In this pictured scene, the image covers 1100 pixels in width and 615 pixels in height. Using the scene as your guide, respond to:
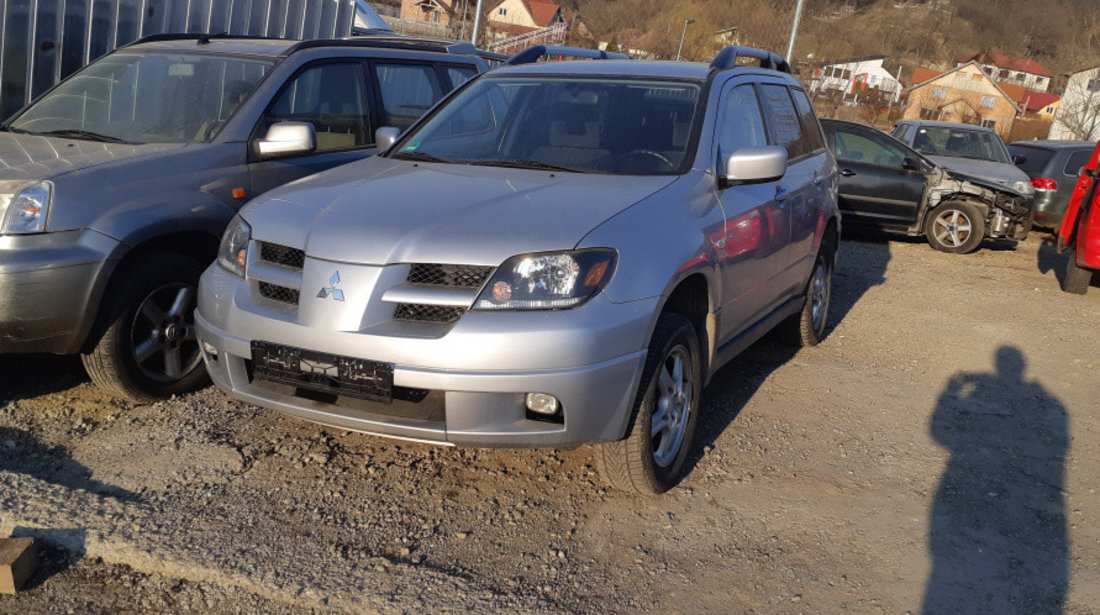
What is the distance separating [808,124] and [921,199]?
6.14m

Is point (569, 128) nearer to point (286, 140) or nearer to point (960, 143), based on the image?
point (286, 140)

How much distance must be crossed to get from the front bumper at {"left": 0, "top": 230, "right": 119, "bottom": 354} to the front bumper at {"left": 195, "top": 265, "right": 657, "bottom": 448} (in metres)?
1.02

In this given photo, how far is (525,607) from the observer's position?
3.12m

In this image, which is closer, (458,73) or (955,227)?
(458,73)

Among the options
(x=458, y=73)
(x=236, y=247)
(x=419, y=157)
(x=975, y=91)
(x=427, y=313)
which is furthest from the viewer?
(x=975, y=91)

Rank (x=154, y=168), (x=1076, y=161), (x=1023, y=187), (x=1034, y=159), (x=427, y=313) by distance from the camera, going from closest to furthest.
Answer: (x=427, y=313)
(x=154, y=168)
(x=1023, y=187)
(x=1076, y=161)
(x=1034, y=159)

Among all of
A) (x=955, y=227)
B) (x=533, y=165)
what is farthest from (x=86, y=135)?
(x=955, y=227)

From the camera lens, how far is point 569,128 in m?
4.60

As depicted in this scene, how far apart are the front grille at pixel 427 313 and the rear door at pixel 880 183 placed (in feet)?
30.5

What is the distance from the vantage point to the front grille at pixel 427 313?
11.0 feet

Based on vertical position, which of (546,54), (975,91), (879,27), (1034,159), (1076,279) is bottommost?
(1076,279)

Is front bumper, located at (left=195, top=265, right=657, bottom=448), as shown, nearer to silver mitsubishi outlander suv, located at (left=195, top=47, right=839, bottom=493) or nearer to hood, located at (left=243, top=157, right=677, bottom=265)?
silver mitsubishi outlander suv, located at (left=195, top=47, right=839, bottom=493)

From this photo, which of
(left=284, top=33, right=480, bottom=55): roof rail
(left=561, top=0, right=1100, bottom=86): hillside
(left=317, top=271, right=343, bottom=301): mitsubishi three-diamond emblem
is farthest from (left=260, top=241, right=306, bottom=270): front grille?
(left=561, top=0, right=1100, bottom=86): hillside

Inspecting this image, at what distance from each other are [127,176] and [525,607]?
277 cm
